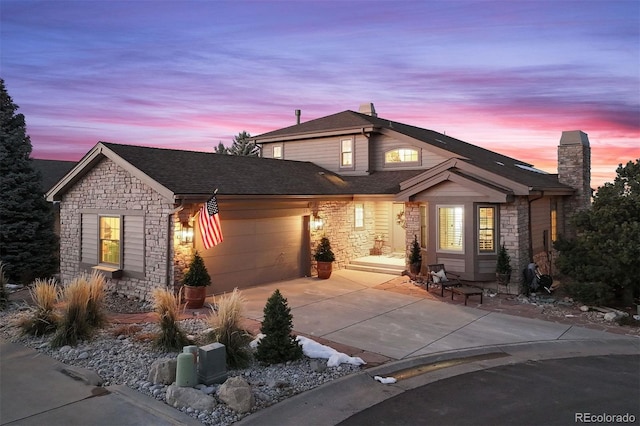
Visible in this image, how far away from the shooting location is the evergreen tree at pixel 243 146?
4122 cm

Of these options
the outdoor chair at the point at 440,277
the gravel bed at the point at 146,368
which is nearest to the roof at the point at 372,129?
the outdoor chair at the point at 440,277

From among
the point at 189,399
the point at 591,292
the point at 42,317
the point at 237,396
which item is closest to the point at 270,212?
the point at 42,317

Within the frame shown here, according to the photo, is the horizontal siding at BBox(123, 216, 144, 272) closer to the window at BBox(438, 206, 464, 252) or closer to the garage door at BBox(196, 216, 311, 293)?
the garage door at BBox(196, 216, 311, 293)

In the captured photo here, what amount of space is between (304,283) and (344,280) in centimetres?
141

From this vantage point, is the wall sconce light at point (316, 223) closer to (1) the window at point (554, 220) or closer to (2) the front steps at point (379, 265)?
(2) the front steps at point (379, 265)

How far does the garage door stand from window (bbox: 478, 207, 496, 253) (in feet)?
18.9

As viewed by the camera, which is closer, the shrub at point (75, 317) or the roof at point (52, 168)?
the shrub at point (75, 317)

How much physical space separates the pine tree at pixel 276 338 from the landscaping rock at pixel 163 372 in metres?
1.34

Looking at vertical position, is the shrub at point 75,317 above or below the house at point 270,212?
below

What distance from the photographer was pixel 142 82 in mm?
17641

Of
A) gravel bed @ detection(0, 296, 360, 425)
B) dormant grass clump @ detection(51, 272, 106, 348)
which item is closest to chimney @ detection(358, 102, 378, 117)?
gravel bed @ detection(0, 296, 360, 425)

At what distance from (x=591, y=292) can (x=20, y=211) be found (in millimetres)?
19119

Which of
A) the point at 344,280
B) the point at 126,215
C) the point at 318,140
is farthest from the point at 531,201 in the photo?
the point at 126,215

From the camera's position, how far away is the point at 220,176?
43.7ft
